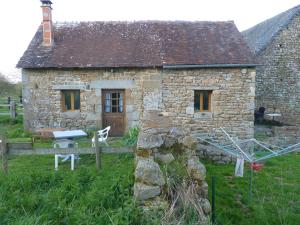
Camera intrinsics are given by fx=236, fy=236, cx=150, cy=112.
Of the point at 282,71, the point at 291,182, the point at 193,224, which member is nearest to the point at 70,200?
the point at 193,224

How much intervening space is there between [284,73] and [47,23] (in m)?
12.3

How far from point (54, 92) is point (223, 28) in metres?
8.00

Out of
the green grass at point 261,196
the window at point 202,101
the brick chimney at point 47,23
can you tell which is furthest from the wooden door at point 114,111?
the green grass at point 261,196

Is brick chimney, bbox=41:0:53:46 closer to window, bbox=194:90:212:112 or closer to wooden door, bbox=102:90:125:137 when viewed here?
wooden door, bbox=102:90:125:137

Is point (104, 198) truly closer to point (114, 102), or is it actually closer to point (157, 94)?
point (157, 94)

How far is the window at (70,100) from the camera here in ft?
31.6

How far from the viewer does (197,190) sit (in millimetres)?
3217

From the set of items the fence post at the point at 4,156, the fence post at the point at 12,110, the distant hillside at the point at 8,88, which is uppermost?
the distant hillside at the point at 8,88

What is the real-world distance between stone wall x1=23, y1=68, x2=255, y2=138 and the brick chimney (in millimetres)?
1534

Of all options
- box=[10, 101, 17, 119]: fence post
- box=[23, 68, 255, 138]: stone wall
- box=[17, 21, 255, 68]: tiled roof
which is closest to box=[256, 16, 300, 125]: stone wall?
box=[17, 21, 255, 68]: tiled roof

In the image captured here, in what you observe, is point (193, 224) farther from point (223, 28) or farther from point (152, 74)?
point (223, 28)

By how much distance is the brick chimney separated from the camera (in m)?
9.69

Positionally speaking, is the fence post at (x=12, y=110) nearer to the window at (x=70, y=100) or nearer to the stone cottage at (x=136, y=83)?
the stone cottage at (x=136, y=83)

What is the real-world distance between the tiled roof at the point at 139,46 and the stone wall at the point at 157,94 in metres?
0.36
